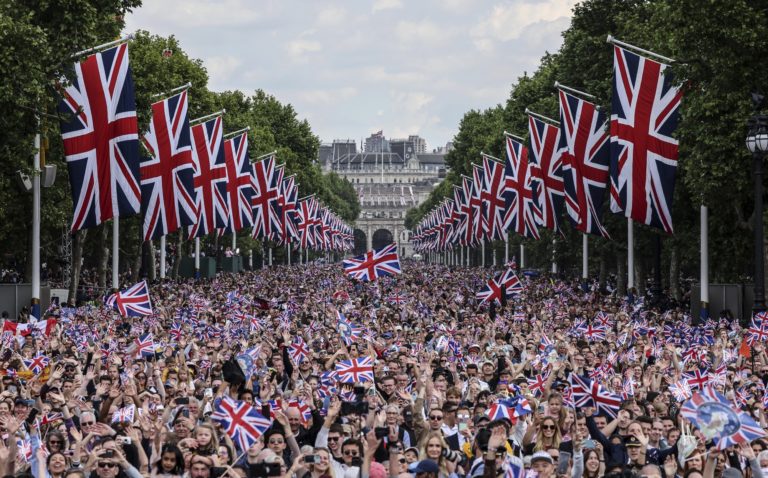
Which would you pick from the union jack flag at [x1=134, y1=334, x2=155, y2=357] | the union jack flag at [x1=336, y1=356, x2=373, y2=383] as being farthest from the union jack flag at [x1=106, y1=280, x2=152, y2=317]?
the union jack flag at [x1=336, y1=356, x2=373, y2=383]

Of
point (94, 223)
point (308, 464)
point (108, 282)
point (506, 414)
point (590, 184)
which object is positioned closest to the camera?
point (308, 464)

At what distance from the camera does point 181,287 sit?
53906 millimetres

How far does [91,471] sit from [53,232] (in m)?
45.9

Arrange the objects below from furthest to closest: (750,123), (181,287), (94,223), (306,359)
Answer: (181,287), (94,223), (750,123), (306,359)

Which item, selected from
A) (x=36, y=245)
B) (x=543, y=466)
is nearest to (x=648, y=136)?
(x=36, y=245)

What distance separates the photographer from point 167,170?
40.6 meters

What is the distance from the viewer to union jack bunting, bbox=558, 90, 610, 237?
1608 inches

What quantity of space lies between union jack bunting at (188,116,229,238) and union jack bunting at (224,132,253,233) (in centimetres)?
319

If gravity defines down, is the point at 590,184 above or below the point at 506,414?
above

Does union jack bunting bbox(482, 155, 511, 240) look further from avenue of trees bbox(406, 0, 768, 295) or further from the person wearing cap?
the person wearing cap

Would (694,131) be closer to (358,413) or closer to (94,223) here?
(94,223)

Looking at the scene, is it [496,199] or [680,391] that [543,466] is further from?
[496,199]

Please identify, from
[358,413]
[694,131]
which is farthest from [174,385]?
[694,131]

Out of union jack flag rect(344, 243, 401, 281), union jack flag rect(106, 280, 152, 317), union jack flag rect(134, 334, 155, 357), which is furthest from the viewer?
union jack flag rect(344, 243, 401, 281)
